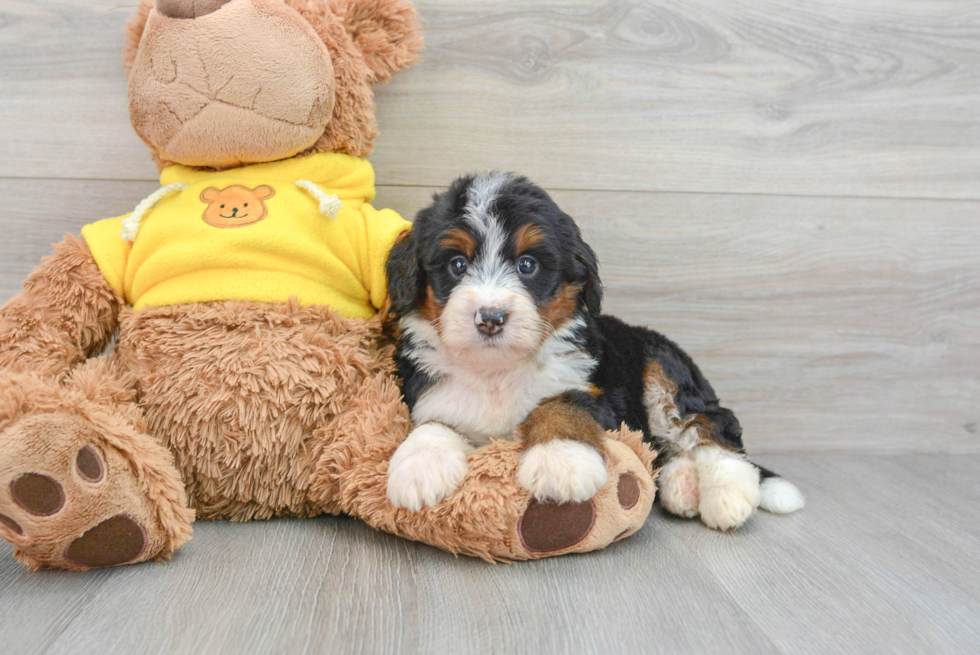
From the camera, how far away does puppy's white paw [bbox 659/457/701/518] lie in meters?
1.75

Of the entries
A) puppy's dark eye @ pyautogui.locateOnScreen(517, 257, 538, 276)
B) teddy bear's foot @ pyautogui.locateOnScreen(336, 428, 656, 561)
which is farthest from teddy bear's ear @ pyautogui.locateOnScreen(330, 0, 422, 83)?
teddy bear's foot @ pyautogui.locateOnScreen(336, 428, 656, 561)

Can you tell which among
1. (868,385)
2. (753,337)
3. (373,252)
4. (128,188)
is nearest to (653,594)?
(373,252)

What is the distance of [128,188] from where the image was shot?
211 centimetres

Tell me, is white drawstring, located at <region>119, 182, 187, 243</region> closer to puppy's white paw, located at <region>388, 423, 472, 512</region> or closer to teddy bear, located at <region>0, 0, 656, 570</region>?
teddy bear, located at <region>0, 0, 656, 570</region>

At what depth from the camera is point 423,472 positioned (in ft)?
4.64

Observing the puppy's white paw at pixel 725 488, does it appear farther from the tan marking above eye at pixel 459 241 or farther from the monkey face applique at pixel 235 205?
the monkey face applique at pixel 235 205

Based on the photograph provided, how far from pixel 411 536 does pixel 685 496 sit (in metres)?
0.72

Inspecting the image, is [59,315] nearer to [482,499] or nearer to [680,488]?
[482,499]

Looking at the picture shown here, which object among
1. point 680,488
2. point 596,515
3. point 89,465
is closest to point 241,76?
point 89,465

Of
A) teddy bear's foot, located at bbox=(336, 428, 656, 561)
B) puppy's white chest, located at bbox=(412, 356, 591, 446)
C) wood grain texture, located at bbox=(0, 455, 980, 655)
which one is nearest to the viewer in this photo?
wood grain texture, located at bbox=(0, 455, 980, 655)

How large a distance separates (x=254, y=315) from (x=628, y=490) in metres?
0.95

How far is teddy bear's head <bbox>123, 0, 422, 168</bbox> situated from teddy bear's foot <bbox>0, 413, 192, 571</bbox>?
0.76 m

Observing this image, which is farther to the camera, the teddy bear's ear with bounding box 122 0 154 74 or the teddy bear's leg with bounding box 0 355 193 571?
the teddy bear's ear with bounding box 122 0 154 74

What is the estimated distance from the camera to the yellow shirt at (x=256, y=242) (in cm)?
165
